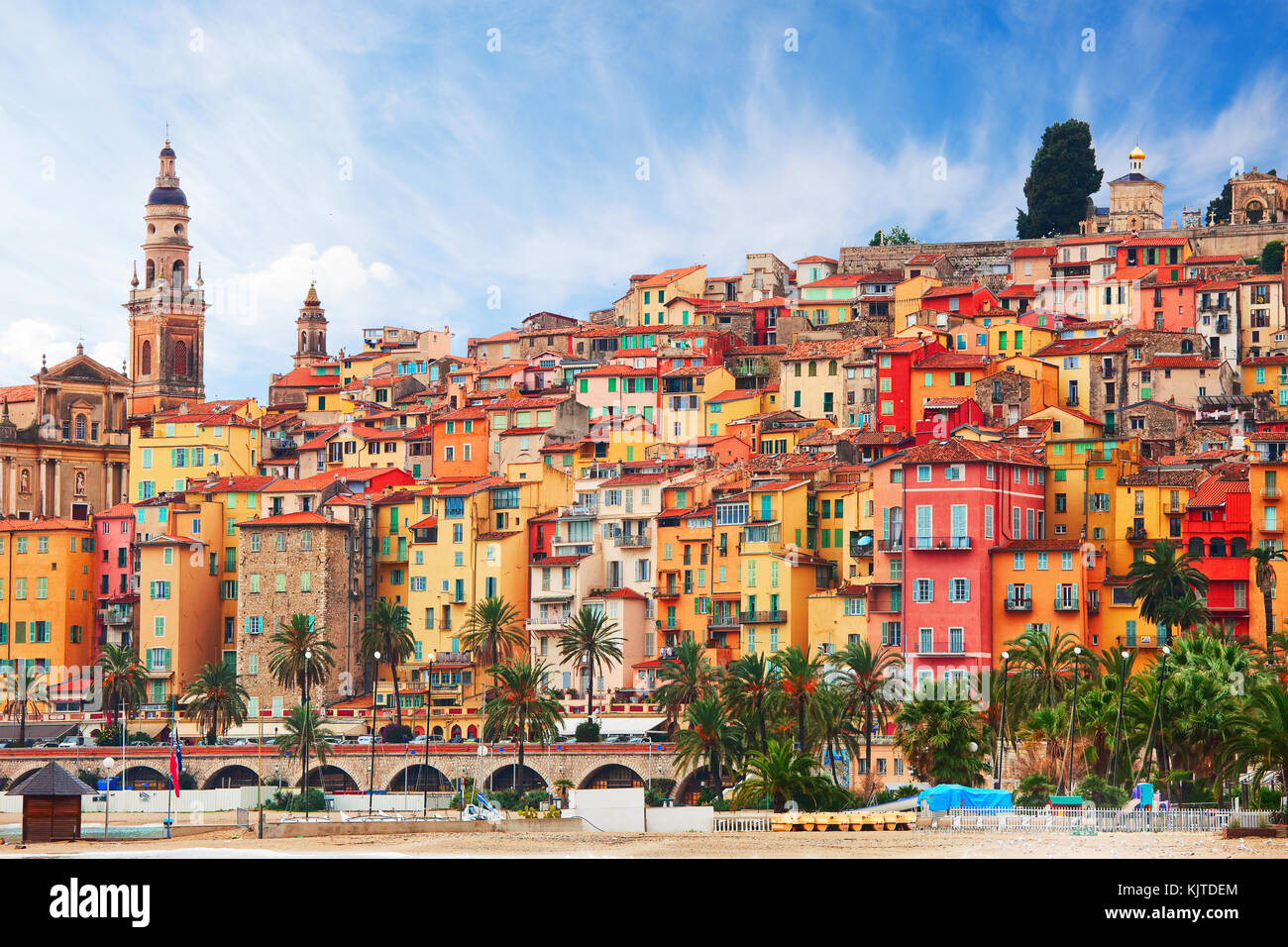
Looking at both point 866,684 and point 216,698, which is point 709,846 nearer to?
point 866,684

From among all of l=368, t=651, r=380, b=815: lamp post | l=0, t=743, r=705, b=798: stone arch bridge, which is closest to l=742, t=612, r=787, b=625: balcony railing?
l=0, t=743, r=705, b=798: stone arch bridge

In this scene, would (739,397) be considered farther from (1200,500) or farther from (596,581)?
(1200,500)

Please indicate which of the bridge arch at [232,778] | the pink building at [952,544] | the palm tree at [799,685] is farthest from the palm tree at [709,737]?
the bridge arch at [232,778]

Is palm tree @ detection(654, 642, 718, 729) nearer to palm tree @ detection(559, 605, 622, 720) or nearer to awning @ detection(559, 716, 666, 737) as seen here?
awning @ detection(559, 716, 666, 737)

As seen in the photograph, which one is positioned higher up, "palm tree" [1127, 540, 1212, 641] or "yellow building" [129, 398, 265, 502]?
"yellow building" [129, 398, 265, 502]

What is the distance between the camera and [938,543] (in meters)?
103

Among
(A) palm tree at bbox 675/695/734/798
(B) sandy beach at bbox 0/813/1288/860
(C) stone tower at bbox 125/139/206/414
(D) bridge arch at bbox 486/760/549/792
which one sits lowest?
(B) sandy beach at bbox 0/813/1288/860

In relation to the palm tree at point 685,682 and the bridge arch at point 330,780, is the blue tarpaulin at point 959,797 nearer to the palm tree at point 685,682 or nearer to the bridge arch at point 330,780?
the palm tree at point 685,682

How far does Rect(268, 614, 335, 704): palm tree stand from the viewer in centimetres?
11169

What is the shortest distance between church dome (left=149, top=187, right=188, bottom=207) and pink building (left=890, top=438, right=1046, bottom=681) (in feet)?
243

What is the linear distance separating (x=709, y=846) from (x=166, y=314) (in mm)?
99040

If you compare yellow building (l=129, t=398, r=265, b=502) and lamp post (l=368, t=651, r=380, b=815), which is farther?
yellow building (l=129, t=398, r=265, b=502)

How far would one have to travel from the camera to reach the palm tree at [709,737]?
91250 mm

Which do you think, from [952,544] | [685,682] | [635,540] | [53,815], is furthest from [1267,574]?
[53,815]
